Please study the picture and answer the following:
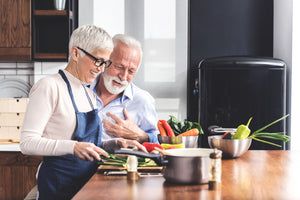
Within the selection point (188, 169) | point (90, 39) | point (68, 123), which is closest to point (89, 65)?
point (90, 39)

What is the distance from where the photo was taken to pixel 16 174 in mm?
3266

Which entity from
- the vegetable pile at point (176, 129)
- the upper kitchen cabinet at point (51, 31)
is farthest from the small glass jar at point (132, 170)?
the upper kitchen cabinet at point (51, 31)

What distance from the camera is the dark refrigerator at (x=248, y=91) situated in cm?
308

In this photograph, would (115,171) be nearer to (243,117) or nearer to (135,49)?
(135,49)

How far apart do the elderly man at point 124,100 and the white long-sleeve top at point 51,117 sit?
19.3 inches

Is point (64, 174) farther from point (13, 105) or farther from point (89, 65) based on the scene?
point (13, 105)

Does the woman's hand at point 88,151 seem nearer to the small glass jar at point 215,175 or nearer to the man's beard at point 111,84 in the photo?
the small glass jar at point 215,175

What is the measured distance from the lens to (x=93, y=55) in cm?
182

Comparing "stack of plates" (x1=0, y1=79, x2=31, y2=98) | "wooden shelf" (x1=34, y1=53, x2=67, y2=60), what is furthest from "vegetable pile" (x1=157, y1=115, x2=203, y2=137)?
"stack of plates" (x1=0, y1=79, x2=31, y2=98)

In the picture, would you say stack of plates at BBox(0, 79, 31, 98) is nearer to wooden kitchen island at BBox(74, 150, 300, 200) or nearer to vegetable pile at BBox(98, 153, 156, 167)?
vegetable pile at BBox(98, 153, 156, 167)

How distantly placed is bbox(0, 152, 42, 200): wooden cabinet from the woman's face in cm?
165

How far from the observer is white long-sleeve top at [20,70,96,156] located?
5.16ft

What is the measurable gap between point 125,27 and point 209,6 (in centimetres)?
86

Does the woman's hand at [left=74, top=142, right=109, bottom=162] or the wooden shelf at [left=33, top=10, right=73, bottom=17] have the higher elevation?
the wooden shelf at [left=33, top=10, right=73, bottom=17]
